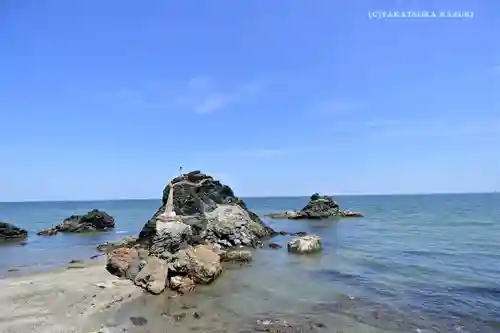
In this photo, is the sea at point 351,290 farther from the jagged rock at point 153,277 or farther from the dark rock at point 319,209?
the dark rock at point 319,209

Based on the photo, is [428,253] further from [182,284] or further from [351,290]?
[182,284]

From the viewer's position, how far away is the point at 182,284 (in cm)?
2066

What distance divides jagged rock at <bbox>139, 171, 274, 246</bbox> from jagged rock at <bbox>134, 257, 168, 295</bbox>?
11032 millimetres

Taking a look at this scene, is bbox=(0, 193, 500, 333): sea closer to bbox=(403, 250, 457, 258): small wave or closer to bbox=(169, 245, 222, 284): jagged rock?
bbox=(403, 250, 457, 258): small wave

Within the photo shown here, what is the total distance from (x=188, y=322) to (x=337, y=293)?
27.4 feet

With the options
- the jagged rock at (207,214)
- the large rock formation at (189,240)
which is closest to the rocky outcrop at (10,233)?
the jagged rock at (207,214)

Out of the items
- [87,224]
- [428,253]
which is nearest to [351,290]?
[428,253]

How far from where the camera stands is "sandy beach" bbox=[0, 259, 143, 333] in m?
15.3

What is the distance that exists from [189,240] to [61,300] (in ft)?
37.4

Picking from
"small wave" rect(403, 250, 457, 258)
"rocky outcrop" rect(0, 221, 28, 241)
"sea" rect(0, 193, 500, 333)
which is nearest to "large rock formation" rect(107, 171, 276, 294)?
"sea" rect(0, 193, 500, 333)

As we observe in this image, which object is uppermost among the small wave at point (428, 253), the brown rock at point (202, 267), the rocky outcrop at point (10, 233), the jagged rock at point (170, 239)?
the jagged rock at point (170, 239)

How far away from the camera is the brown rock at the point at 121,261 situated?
2360 cm

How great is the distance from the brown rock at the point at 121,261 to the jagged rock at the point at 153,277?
7.71 ft

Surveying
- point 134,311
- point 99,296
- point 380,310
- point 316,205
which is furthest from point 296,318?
point 316,205
